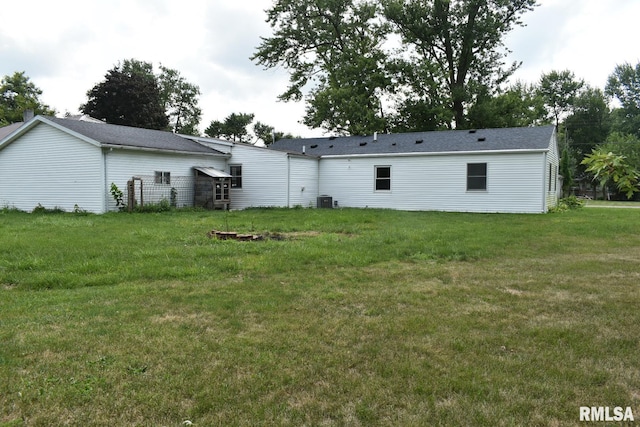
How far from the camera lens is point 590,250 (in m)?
7.75

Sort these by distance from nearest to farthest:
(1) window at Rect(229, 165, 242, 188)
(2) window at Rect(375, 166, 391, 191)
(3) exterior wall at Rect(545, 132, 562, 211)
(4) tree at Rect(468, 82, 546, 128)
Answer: (3) exterior wall at Rect(545, 132, 562, 211) < (2) window at Rect(375, 166, 391, 191) < (1) window at Rect(229, 165, 242, 188) < (4) tree at Rect(468, 82, 546, 128)

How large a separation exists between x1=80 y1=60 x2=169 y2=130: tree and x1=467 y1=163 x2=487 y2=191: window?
30.2 meters

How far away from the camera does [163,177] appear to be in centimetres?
1727

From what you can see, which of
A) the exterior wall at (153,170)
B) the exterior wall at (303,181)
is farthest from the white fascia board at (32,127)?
the exterior wall at (303,181)

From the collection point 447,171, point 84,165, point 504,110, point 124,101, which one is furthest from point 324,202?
point 124,101

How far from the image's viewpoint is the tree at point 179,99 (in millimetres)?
47500

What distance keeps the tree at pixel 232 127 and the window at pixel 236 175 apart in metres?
27.2

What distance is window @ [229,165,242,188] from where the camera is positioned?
19902 mm

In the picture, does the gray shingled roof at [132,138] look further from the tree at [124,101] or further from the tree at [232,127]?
the tree at [232,127]

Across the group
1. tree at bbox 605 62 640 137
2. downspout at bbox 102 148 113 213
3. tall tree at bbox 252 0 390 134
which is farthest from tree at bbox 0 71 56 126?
tree at bbox 605 62 640 137

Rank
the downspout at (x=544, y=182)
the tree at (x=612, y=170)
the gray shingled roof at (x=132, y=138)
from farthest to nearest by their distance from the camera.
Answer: the downspout at (x=544, y=182)
the gray shingled roof at (x=132, y=138)
the tree at (x=612, y=170)

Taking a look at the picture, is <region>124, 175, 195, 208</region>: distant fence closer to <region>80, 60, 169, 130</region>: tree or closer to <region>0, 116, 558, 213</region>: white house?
<region>0, 116, 558, 213</region>: white house
